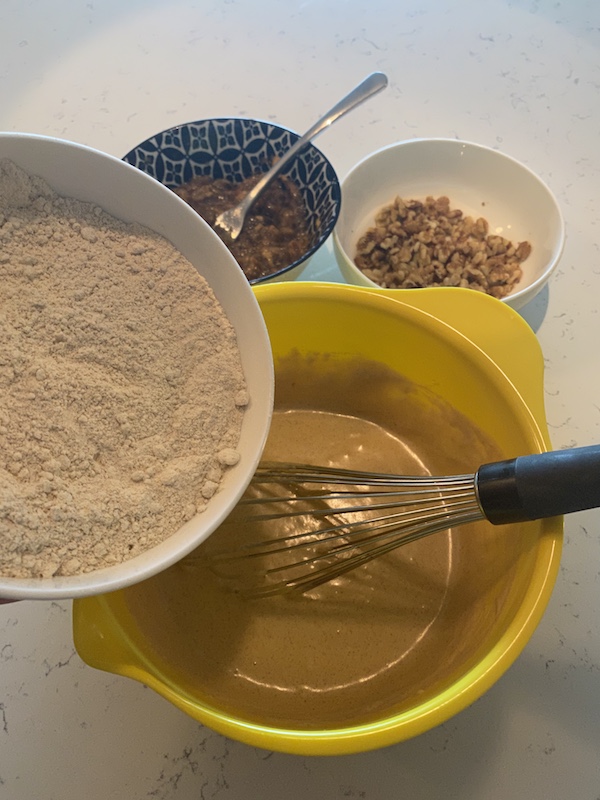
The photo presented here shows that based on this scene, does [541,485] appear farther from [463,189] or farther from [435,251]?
[463,189]

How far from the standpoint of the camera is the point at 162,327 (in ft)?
1.45

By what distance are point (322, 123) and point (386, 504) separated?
1.77ft

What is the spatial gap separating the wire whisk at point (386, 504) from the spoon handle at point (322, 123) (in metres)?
0.37

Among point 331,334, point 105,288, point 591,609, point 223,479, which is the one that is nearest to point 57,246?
point 105,288

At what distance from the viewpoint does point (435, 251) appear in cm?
81

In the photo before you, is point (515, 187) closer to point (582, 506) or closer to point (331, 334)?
point (331, 334)

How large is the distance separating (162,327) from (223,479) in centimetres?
12

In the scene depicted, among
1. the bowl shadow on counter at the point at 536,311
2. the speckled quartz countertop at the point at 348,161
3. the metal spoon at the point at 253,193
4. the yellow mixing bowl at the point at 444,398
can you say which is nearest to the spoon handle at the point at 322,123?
the metal spoon at the point at 253,193

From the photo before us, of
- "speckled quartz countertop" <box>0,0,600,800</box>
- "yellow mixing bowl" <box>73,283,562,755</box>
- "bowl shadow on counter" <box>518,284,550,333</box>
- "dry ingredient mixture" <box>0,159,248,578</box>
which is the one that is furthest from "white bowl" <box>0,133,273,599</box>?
"bowl shadow on counter" <box>518,284,550,333</box>

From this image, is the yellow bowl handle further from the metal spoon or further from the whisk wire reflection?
the metal spoon

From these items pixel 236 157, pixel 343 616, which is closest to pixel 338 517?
Answer: pixel 343 616

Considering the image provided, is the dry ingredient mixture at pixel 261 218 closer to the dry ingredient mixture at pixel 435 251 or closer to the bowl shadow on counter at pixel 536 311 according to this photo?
the dry ingredient mixture at pixel 435 251

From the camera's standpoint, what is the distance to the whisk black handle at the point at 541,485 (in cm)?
43

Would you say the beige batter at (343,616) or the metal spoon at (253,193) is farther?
the metal spoon at (253,193)
